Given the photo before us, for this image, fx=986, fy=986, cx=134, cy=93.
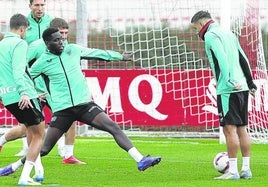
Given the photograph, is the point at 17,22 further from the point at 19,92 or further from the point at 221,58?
the point at 221,58

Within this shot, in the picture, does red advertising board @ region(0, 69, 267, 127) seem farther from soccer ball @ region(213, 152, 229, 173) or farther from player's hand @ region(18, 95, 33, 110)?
player's hand @ region(18, 95, 33, 110)

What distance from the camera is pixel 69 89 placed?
12.1m

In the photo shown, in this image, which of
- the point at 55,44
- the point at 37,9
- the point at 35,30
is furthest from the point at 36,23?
the point at 55,44

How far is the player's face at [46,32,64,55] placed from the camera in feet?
39.2

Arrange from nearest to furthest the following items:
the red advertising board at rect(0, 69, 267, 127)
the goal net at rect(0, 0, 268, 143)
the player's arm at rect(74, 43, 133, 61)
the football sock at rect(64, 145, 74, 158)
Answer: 1. the player's arm at rect(74, 43, 133, 61)
2. the football sock at rect(64, 145, 74, 158)
3. the goal net at rect(0, 0, 268, 143)
4. the red advertising board at rect(0, 69, 267, 127)

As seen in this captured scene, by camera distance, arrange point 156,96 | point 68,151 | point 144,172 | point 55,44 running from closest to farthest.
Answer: point 55,44
point 144,172
point 68,151
point 156,96

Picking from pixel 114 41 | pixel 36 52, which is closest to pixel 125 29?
pixel 114 41

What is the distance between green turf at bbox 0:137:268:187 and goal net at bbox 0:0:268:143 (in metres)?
2.02

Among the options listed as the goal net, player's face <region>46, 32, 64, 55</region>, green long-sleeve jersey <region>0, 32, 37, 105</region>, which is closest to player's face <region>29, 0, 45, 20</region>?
player's face <region>46, 32, 64, 55</region>

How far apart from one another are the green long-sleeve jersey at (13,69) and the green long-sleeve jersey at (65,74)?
61 cm

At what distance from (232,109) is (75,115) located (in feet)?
6.35

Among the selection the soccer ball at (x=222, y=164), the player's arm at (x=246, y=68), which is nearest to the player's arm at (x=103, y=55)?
the player's arm at (x=246, y=68)

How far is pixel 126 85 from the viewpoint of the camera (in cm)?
2164

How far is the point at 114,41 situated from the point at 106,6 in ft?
3.31
